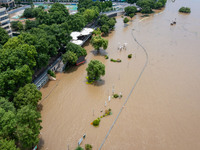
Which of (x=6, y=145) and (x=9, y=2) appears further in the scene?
(x=9, y=2)

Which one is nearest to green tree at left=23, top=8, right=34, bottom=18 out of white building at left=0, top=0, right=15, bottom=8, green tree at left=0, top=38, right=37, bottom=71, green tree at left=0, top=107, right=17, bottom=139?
white building at left=0, top=0, right=15, bottom=8

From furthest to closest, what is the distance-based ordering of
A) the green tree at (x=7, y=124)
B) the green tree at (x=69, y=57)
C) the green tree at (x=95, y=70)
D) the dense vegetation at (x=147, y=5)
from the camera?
the dense vegetation at (x=147, y=5) < the green tree at (x=69, y=57) < the green tree at (x=95, y=70) < the green tree at (x=7, y=124)

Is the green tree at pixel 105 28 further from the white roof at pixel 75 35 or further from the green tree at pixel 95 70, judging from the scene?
the green tree at pixel 95 70

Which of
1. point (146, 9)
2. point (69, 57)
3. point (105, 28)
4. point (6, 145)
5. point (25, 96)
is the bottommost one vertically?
point (6, 145)

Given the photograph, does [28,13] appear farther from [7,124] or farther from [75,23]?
[7,124]

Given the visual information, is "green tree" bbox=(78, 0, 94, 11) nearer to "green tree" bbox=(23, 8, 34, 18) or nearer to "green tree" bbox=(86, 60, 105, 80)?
"green tree" bbox=(23, 8, 34, 18)

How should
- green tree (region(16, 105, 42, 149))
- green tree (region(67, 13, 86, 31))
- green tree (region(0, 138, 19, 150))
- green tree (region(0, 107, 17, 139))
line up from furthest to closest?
green tree (region(67, 13, 86, 31)) → green tree (region(0, 107, 17, 139)) → green tree (region(16, 105, 42, 149)) → green tree (region(0, 138, 19, 150))

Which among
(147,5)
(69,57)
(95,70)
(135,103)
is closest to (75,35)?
(69,57)

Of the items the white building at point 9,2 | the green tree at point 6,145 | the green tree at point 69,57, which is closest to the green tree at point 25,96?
the green tree at point 6,145

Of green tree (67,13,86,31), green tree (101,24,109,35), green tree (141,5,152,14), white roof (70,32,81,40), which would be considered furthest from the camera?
green tree (141,5,152,14)

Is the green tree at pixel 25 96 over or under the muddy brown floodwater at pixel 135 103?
over
